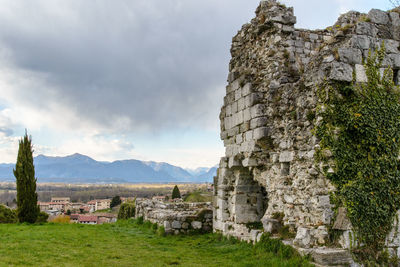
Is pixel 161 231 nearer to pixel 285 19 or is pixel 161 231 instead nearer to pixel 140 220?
pixel 140 220

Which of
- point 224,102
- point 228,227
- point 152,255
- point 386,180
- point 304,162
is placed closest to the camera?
point 386,180

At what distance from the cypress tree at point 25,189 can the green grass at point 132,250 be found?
374cm

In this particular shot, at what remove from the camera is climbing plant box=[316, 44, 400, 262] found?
7.16 m

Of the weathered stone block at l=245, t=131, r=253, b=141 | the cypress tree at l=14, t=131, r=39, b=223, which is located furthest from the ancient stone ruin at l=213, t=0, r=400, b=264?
the cypress tree at l=14, t=131, r=39, b=223

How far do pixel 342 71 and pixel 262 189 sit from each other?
4885 millimetres

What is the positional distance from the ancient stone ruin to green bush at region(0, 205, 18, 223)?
11367mm

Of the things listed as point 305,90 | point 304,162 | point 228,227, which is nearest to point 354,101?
point 305,90

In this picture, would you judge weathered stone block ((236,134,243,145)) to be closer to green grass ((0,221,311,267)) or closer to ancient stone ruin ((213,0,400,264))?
ancient stone ruin ((213,0,400,264))

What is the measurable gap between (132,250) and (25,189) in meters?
9.01

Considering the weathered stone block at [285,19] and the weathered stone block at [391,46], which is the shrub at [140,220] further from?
the weathered stone block at [391,46]

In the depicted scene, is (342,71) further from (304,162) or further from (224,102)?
(224,102)

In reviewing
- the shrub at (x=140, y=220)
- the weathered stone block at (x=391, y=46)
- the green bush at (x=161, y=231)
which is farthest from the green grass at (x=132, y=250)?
the weathered stone block at (x=391, y=46)

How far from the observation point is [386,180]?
7.34m

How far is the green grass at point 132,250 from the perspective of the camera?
26.7ft
